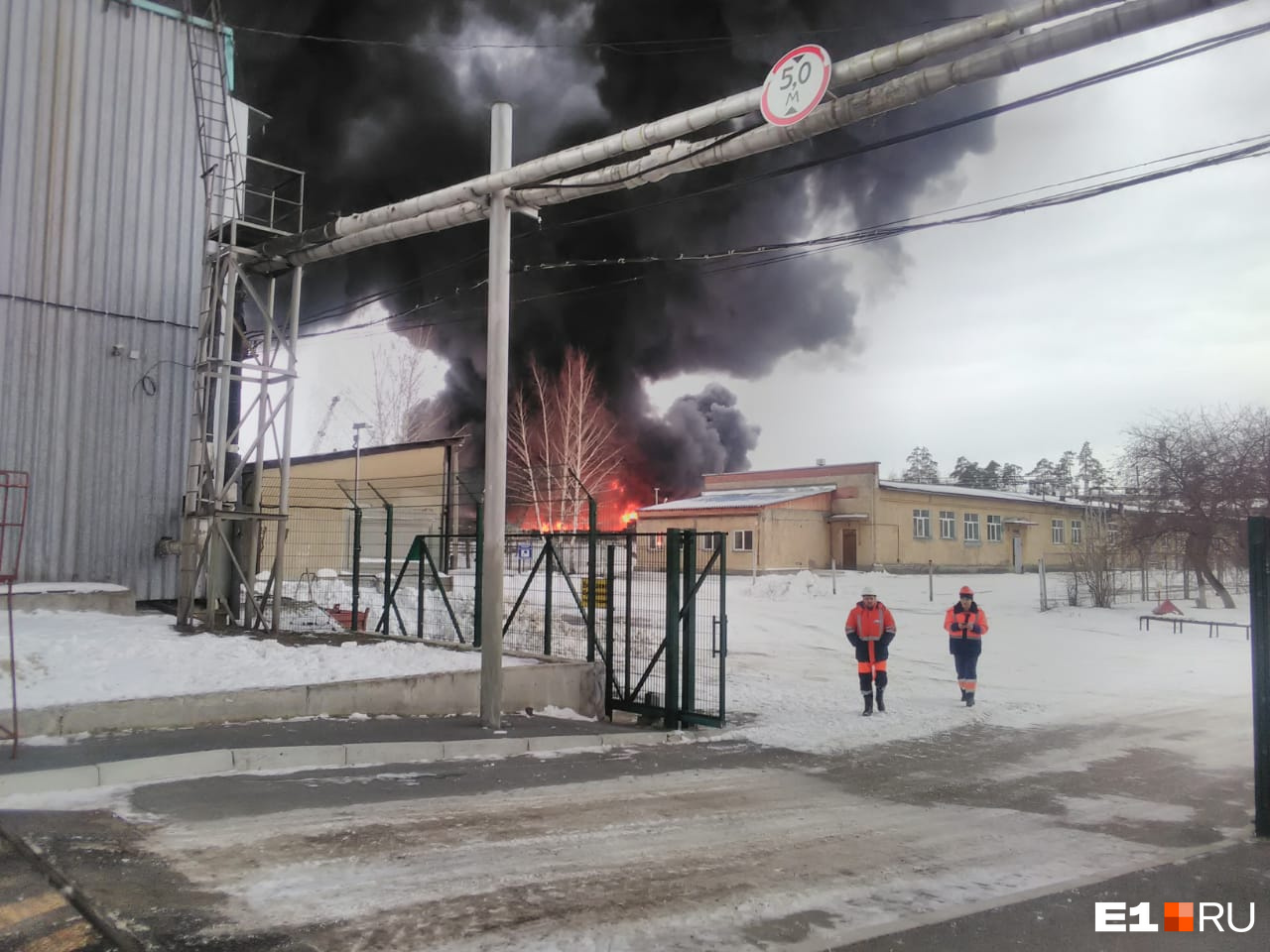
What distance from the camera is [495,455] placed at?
32.4 feet

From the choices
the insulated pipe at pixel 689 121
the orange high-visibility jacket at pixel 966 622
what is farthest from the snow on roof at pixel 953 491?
the insulated pipe at pixel 689 121

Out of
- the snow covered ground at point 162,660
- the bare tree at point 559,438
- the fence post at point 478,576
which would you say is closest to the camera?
the snow covered ground at point 162,660

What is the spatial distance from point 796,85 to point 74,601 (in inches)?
506

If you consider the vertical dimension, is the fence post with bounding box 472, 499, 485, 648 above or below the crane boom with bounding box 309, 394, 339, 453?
below

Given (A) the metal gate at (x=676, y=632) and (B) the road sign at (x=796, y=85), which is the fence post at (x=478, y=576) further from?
(B) the road sign at (x=796, y=85)

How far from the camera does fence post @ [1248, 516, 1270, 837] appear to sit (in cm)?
669

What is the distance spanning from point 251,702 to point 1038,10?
31.4ft

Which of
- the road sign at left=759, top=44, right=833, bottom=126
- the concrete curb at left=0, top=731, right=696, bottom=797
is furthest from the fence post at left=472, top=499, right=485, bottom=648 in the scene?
the road sign at left=759, top=44, right=833, bottom=126

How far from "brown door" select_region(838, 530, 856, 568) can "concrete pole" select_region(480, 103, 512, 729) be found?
41859 millimetres

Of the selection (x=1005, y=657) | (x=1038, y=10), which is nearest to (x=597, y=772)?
(x=1038, y=10)

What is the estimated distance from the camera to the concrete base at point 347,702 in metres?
8.54

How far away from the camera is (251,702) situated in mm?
9617

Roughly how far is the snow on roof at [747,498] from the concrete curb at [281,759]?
121ft

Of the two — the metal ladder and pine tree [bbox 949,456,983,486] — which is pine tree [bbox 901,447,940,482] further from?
the metal ladder
